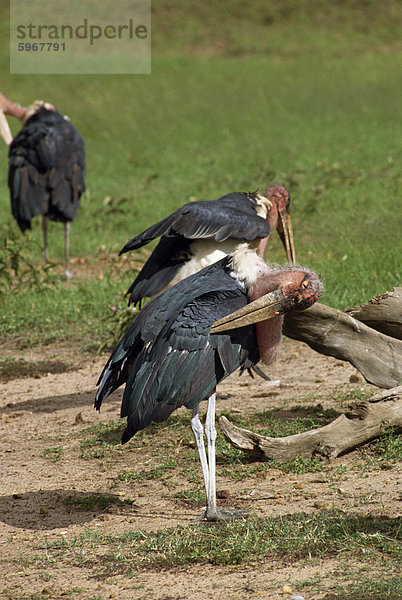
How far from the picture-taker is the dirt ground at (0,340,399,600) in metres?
2.91

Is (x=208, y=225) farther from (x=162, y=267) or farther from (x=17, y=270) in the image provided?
(x=17, y=270)

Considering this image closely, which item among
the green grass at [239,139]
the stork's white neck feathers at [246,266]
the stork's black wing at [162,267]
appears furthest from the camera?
the green grass at [239,139]

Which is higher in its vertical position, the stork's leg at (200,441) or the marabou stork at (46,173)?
the marabou stork at (46,173)

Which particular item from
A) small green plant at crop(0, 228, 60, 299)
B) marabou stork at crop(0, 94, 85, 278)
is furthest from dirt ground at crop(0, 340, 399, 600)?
marabou stork at crop(0, 94, 85, 278)

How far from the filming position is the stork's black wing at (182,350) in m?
3.42

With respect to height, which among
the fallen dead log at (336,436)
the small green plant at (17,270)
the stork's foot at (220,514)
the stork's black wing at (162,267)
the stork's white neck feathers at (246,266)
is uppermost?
the stork's white neck feathers at (246,266)

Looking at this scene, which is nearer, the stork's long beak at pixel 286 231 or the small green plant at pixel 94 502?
the small green plant at pixel 94 502

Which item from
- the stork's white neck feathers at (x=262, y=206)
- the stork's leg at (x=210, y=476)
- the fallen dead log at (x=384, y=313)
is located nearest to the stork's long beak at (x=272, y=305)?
the stork's leg at (x=210, y=476)

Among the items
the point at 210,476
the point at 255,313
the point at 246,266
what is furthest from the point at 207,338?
the point at 210,476

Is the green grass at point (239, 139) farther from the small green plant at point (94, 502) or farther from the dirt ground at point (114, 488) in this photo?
the small green plant at point (94, 502)

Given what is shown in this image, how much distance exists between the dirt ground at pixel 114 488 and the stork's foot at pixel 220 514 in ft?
0.32

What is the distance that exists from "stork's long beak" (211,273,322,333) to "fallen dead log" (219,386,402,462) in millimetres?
687

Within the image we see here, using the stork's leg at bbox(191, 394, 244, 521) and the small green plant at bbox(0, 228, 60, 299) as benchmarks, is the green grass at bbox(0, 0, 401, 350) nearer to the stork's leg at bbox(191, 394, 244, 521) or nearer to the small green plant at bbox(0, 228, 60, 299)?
the small green plant at bbox(0, 228, 60, 299)

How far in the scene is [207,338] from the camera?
3.46m
